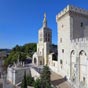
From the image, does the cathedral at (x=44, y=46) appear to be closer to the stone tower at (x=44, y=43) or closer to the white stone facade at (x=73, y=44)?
the stone tower at (x=44, y=43)

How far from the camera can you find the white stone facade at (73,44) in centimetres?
2852

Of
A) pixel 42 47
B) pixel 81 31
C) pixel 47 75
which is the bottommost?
pixel 47 75

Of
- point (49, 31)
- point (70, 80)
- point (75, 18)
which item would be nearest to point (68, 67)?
point (70, 80)

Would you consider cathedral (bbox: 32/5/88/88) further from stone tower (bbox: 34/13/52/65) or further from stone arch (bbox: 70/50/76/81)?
stone tower (bbox: 34/13/52/65)

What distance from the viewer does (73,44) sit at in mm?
30906

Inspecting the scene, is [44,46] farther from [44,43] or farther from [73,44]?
[73,44]

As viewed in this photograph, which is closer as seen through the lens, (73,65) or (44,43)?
(73,65)

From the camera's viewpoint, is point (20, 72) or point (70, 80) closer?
point (70, 80)

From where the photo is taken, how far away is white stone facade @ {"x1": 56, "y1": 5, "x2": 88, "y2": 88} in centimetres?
2852

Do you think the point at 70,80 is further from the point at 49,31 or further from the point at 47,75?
the point at 49,31

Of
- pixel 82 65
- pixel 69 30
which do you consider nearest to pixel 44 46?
pixel 69 30

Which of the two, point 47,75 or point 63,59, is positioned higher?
point 63,59

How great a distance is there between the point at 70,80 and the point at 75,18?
43.2 ft

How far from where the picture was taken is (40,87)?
27.2 metres
